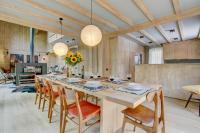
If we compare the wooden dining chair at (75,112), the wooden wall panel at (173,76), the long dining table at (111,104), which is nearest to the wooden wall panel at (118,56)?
the wooden wall panel at (173,76)

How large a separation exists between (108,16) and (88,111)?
2857 mm

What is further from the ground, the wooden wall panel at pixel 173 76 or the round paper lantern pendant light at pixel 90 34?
the round paper lantern pendant light at pixel 90 34

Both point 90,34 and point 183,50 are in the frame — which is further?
point 183,50

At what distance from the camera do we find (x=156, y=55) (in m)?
8.02

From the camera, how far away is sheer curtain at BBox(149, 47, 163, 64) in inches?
309

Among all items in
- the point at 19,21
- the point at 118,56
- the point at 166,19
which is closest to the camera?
the point at 166,19

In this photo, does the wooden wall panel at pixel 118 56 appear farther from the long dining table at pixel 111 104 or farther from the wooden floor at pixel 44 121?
the long dining table at pixel 111 104

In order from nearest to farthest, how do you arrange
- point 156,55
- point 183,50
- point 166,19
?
point 166,19
point 183,50
point 156,55

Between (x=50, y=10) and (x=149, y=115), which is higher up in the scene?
(x=50, y=10)

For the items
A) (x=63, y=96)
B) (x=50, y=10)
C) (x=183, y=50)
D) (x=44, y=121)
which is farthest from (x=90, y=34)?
(x=183, y=50)

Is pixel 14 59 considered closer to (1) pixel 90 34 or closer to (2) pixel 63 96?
(1) pixel 90 34

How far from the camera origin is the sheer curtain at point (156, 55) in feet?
25.8

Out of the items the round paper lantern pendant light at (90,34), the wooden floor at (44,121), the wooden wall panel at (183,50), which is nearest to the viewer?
the wooden floor at (44,121)

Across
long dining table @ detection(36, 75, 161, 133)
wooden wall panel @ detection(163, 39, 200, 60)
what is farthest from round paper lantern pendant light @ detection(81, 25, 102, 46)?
wooden wall panel @ detection(163, 39, 200, 60)
